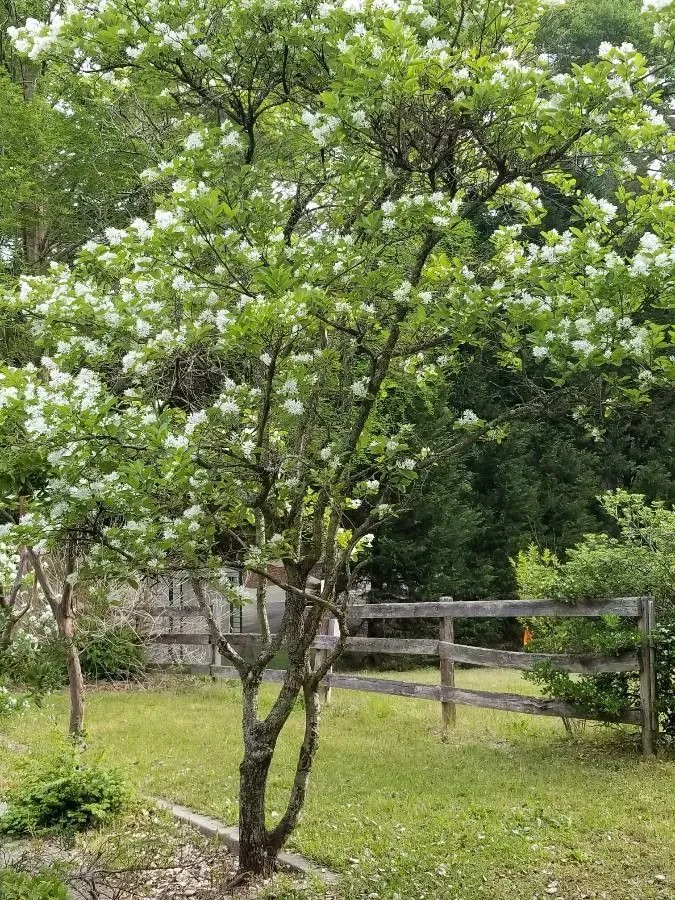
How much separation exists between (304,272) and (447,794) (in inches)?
162

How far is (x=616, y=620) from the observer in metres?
6.95

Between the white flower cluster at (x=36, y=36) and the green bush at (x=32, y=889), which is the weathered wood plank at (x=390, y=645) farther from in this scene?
the white flower cluster at (x=36, y=36)

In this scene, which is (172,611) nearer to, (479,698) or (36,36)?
(479,698)

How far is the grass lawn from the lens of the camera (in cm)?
443

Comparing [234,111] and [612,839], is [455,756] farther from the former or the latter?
[234,111]

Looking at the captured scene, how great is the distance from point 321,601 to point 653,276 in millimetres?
2269

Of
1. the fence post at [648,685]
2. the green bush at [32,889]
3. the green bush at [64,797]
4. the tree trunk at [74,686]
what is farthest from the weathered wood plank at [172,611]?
the green bush at [32,889]

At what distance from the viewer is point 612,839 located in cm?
475

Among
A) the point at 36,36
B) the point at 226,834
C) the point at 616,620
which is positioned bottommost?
the point at 226,834

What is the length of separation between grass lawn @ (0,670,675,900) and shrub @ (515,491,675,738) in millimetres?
448

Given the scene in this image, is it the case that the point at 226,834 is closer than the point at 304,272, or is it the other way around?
the point at 304,272

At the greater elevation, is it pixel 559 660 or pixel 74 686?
pixel 559 660

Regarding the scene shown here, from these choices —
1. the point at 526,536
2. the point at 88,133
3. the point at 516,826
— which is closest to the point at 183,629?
the point at 526,536

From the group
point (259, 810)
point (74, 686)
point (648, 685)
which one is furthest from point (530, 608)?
point (74, 686)
